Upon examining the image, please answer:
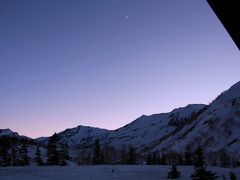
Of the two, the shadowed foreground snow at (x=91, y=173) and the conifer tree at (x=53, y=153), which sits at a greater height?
the conifer tree at (x=53, y=153)

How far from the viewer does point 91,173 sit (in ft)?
246

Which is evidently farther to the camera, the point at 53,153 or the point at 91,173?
the point at 53,153

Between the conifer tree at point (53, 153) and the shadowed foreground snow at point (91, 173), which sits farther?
the conifer tree at point (53, 153)

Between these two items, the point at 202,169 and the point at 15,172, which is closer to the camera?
the point at 202,169

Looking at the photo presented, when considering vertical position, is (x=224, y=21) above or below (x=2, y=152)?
below

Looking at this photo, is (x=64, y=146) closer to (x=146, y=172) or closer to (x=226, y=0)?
(x=146, y=172)

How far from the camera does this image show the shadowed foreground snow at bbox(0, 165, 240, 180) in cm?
6894

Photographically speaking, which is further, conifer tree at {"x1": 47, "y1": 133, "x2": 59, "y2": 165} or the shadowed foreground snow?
conifer tree at {"x1": 47, "y1": 133, "x2": 59, "y2": 165}

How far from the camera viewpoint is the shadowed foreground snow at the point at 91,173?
226 feet

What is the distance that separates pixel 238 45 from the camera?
102 inches

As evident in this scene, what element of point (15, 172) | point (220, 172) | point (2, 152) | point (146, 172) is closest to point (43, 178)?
point (15, 172)

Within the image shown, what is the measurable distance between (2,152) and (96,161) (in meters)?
36.0

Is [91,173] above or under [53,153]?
under

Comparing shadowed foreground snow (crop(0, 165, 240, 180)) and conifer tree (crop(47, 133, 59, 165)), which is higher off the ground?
conifer tree (crop(47, 133, 59, 165))
